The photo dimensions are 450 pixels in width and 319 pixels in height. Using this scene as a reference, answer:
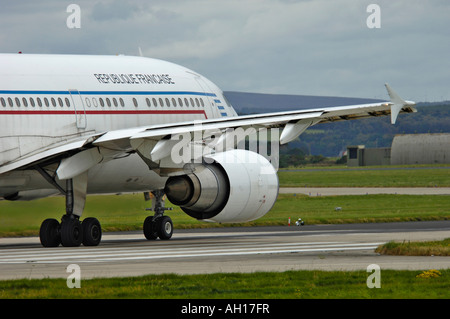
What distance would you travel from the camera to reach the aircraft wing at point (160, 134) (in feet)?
74.9

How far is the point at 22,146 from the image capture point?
24.4 meters

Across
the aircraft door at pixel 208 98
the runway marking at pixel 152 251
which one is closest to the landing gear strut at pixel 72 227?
the runway marking at pixel 152 251

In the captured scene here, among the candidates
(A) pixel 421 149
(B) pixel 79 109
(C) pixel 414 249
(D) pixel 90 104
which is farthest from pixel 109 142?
(A) pixel 421 149

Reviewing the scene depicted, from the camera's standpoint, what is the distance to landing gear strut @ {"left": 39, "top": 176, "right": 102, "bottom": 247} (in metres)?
25.7

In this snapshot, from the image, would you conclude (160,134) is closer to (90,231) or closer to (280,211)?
(90,231)

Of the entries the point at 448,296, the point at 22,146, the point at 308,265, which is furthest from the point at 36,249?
the point at 448,296

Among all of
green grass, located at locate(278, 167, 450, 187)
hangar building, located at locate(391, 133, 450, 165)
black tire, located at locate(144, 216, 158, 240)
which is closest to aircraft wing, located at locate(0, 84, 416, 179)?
black tire, located at locate(144, 216, 158, 240)

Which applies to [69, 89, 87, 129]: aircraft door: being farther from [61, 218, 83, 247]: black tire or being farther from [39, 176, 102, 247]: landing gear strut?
[61, 218, 83, 247]: black tire

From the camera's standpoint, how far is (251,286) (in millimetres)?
15773

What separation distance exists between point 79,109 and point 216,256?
21.3 feet

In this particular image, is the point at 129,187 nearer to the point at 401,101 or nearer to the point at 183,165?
the point at 183,165

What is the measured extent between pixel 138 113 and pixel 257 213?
4873mm

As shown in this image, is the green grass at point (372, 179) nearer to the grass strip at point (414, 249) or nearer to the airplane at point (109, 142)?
the airplane at point (109, 142)

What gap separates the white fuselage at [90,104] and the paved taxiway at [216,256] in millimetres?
2101
